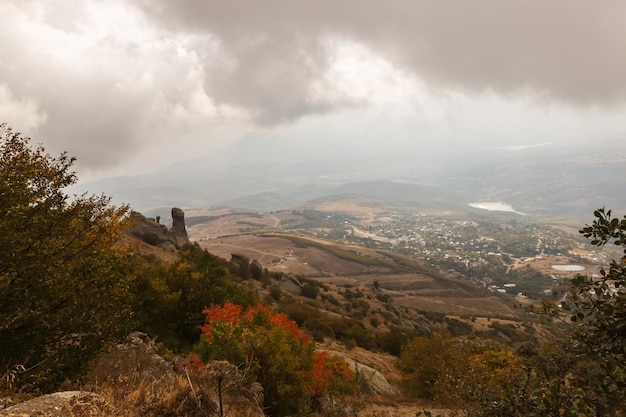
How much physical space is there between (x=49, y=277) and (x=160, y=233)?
69121 mm

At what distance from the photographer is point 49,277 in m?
14.8

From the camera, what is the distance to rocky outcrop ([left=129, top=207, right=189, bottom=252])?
73.6m

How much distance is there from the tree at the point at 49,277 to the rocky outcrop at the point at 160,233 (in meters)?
53.4

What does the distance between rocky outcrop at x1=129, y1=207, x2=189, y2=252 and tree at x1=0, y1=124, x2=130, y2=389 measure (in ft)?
175

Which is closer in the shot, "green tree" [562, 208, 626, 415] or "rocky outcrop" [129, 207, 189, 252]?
"green tree" [562, 208, 626, 415]

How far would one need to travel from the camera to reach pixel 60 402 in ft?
24.8

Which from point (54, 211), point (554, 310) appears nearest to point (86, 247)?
point (54, 211)

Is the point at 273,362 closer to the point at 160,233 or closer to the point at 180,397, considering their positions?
the point at 180,397

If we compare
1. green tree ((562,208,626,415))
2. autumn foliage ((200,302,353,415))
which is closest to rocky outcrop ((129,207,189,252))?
autumn foliage ((200,302,353,415))

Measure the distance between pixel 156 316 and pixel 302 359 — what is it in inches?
614

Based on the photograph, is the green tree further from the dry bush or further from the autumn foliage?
the autumn foliage

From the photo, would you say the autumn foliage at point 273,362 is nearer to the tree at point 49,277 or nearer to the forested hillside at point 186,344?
the forested hillside at point 186,344

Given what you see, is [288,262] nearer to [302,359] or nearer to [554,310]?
[302,359]

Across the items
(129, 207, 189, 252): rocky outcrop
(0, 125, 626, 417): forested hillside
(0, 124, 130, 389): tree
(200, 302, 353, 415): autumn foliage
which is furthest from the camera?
(129, 207, 189, 252): rocky outcrop
